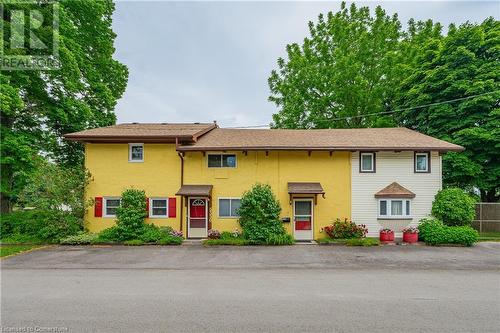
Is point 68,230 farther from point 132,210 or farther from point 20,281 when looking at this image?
point 20,281

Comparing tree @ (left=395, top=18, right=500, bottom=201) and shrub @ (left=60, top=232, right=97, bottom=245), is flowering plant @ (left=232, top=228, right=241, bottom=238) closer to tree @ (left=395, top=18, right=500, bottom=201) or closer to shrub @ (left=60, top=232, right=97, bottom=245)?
shrub @ (left=60, top=232, right=97, bottom=245)

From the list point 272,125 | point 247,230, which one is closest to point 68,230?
point 247,230

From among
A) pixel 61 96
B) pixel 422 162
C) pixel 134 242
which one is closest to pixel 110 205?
pixel 134 242

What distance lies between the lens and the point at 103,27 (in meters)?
19.4

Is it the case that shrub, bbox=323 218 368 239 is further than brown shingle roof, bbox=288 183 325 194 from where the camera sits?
Yes

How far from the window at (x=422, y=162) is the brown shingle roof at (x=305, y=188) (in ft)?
18.5

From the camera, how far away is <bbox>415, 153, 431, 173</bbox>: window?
15594mm

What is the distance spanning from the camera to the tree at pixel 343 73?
82.3ft

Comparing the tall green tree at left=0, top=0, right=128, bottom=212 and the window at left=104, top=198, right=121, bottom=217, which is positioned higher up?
the tall green tree at left=0, top=0, right=128, bottom=212

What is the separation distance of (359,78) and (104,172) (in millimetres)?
21580

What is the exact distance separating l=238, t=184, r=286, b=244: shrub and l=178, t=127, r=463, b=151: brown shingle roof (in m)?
2.63

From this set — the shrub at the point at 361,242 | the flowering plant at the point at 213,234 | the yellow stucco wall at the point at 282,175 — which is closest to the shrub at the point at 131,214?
the yellow stucco wall at the point at 282,175

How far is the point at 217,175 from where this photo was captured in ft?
52.5

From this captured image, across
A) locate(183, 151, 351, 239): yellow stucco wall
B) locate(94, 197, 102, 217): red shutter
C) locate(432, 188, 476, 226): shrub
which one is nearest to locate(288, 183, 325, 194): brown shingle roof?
locate(183, 151, 351, 239): yellow stucco wall
